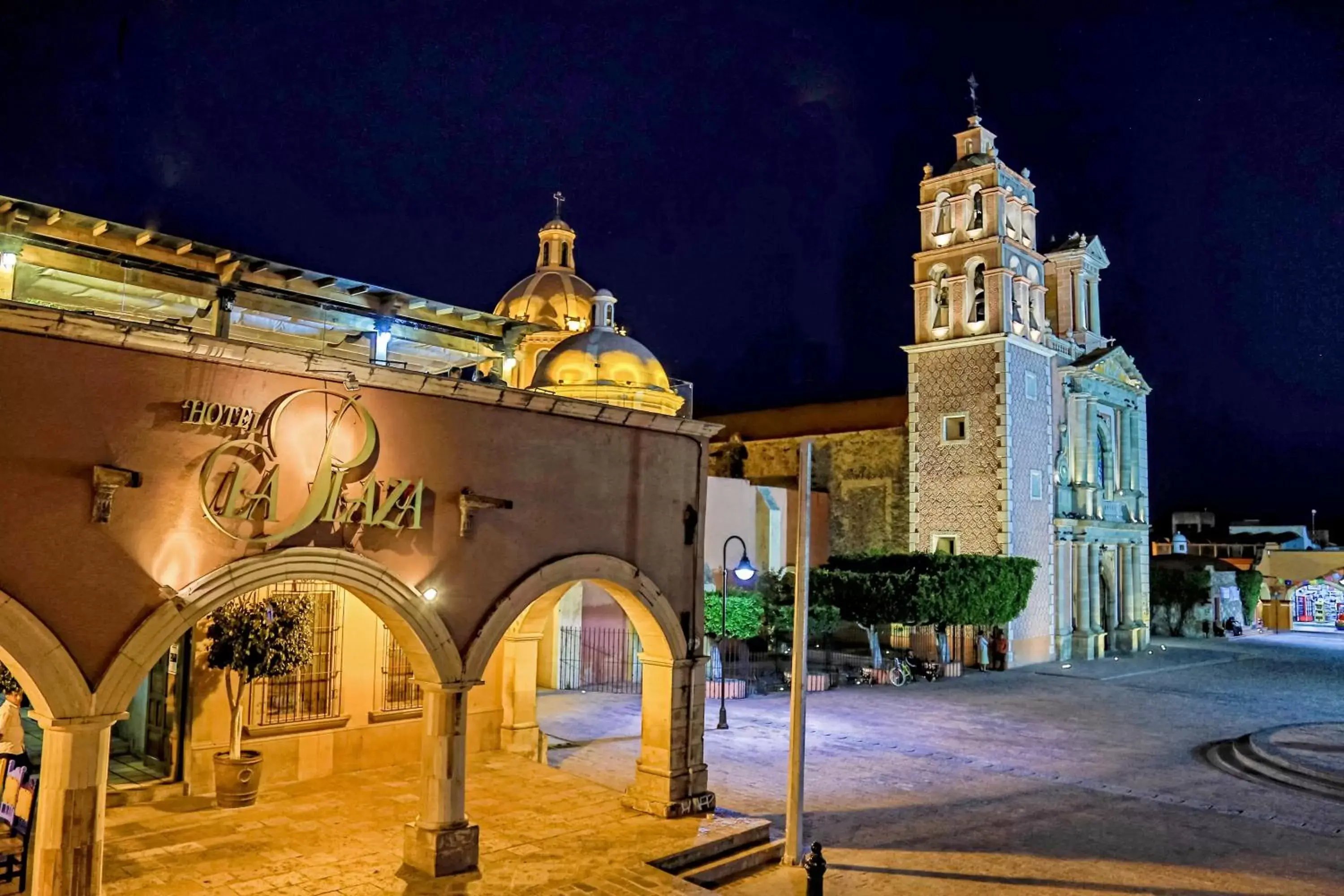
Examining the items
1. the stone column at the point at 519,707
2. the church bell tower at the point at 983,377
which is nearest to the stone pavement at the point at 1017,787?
the stone column at the point at 519,707

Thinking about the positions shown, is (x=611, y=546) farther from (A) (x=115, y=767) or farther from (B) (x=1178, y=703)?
(B) (x=1178, y=703)

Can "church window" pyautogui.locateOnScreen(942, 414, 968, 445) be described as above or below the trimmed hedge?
above

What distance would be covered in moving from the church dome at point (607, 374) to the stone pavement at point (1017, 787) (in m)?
5.46

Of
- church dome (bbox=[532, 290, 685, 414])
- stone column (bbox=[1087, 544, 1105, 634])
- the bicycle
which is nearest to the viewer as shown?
church dome (bbox=[532, 290, 685, 414])

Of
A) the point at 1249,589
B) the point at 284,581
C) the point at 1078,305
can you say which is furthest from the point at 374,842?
the point at 1249,589

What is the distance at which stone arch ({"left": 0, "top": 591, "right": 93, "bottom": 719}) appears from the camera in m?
7.07

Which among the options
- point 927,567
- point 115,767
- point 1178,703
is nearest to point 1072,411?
point 927,567

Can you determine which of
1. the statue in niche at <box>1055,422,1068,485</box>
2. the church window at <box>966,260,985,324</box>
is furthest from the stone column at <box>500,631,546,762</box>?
the statue in niche at <box>1055,422,1068,485</box>

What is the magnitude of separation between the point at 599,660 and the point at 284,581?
597 inches

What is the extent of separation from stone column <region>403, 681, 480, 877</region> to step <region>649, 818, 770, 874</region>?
76.9 inches

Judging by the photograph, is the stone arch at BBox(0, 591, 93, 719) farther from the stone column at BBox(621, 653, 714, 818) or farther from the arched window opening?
the arched window opening

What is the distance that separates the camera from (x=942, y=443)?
32.2 meters

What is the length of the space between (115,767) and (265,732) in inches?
74.1

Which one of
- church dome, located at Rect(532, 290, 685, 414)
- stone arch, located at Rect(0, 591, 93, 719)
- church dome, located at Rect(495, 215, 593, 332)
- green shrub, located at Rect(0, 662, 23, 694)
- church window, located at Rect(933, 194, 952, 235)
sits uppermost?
church window, located at Rect(933, 194, 952, 235)
